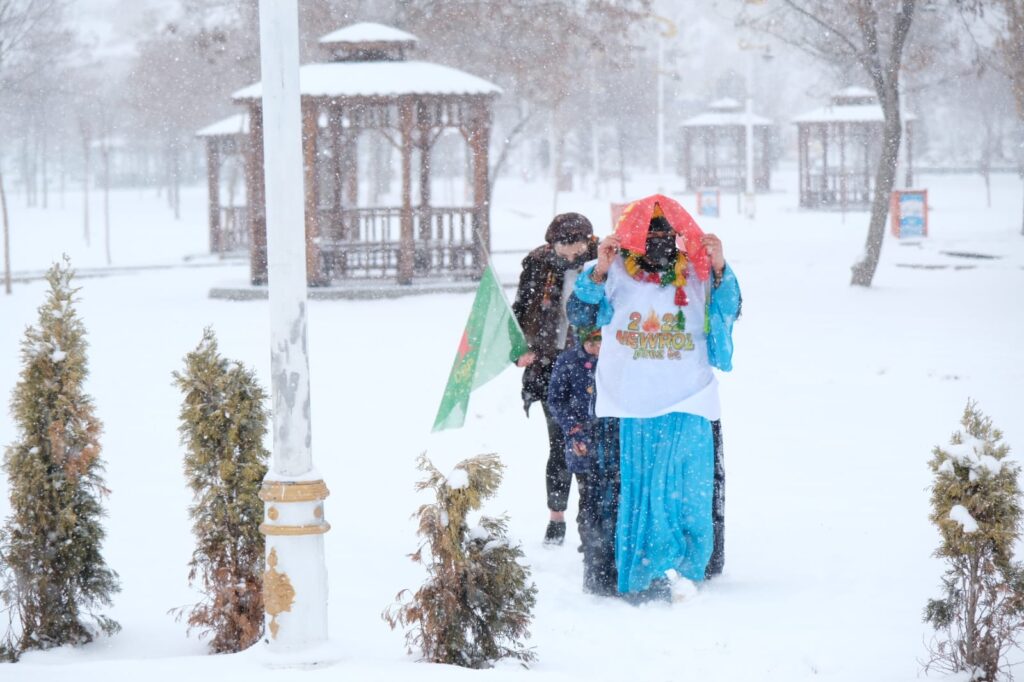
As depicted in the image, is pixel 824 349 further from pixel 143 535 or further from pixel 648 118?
pixel 648 118

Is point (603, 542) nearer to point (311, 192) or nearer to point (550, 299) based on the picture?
point (550, 299)

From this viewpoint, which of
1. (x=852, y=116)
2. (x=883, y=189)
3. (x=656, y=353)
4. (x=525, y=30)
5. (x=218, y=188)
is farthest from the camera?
(x=852, y=116)

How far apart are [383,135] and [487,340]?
12358 mm

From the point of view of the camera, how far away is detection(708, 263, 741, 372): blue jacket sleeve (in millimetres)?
5289

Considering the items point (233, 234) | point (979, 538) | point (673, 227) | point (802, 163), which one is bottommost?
point (979, 538)

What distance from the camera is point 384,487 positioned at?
7.69 meters

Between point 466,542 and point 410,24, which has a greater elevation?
point 410,24

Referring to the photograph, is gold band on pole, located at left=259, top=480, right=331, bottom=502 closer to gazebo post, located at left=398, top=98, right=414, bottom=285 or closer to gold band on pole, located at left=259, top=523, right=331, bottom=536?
gold band on pole, located at left=259, top=523, right=331, bottom=536

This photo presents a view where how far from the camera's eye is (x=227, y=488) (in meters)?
4.53

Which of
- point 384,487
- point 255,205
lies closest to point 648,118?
point 255,205

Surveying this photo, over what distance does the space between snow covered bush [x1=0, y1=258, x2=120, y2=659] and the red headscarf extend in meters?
2.17

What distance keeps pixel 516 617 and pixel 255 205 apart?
51.5 feet

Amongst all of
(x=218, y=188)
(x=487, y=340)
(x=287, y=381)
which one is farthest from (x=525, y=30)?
(x=287, y=381)

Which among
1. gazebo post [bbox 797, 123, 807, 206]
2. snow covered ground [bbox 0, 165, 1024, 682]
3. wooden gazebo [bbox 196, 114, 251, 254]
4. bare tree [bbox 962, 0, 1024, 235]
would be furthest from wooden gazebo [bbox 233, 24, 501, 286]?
gazebo post [bbox 797, 123, 807, 206]
